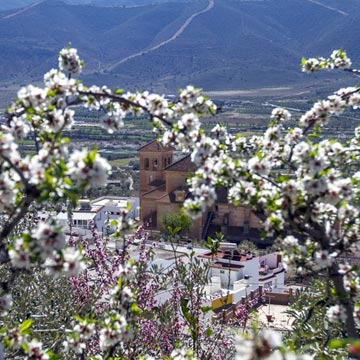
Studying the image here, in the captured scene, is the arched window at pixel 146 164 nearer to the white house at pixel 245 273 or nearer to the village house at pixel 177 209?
the village house at pixel 177 209

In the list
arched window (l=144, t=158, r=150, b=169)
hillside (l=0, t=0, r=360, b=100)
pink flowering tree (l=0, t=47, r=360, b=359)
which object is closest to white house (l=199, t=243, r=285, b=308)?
pink flowering tree (l=0, t=47, r=360, b=359)

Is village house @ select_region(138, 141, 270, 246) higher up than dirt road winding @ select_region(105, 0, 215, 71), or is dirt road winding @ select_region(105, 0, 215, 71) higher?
dirt road winding @ select_region(105, 0, 215, 71)

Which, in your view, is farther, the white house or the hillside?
the hillside

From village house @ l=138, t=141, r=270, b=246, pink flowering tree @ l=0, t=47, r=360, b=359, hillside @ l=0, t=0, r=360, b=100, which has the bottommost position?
village house @ l=138, t=141, r=270, b=246

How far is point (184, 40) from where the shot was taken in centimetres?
16025

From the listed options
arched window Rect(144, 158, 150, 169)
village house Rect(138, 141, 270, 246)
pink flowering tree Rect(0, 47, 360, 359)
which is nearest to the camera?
pink flowering tree Rect(0, 47, 360, 359)

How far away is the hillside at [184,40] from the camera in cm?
13850

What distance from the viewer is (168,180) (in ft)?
135

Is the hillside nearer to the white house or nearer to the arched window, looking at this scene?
the arched window

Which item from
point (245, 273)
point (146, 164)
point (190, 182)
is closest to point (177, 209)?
point (146, 164)

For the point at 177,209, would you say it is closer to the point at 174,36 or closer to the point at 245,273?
the point at 245,273

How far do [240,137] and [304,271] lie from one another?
0.98 meters

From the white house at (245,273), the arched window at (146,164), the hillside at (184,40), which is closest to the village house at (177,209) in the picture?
the arched window at (146,164)

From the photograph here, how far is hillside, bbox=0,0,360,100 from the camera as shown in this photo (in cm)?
13850
